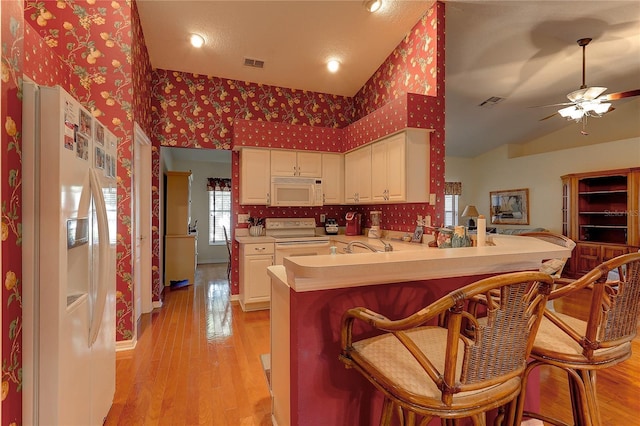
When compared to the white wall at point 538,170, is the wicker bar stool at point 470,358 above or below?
below

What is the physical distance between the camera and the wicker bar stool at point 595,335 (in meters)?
1.16

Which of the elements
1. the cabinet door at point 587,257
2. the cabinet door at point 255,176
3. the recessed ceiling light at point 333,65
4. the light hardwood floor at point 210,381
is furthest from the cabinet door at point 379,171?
the cabinet door at point 587,257

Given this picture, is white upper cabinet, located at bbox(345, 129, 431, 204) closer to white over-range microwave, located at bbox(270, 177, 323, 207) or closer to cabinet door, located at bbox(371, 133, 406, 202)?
cabinet door, located at bbox(371, 133, 406, 202)

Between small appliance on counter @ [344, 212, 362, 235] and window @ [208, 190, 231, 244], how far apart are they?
4038 mm

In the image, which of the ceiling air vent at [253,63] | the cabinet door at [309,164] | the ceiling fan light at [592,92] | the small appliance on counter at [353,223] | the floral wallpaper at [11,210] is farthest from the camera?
the small appliance on counter at [353,223]

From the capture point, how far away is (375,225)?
13.8 feet

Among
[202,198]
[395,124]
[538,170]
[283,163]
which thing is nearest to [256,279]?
[283,163]

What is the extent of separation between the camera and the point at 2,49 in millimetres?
1078

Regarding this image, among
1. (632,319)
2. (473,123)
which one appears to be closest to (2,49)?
(632,319)

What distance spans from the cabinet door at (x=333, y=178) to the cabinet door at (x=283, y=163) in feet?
1.46

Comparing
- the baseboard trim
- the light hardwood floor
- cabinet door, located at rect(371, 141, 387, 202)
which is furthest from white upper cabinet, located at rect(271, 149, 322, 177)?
the baseboard trim

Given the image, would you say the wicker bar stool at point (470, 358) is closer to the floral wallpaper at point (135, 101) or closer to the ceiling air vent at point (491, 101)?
the floral wallpaper at point (135, 101)

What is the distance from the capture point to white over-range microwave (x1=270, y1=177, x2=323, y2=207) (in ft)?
13.7

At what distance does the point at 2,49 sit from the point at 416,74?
3.37 m
